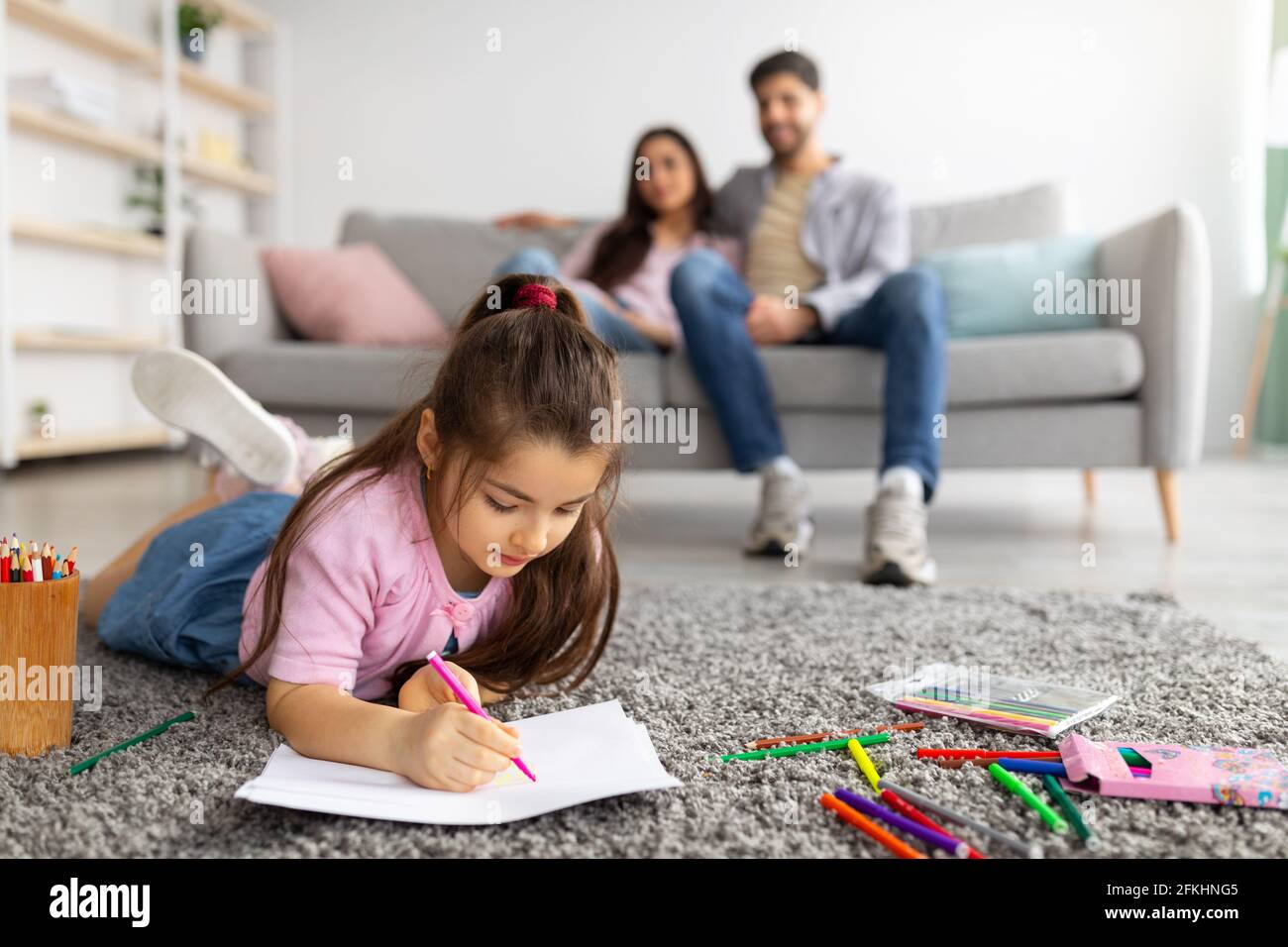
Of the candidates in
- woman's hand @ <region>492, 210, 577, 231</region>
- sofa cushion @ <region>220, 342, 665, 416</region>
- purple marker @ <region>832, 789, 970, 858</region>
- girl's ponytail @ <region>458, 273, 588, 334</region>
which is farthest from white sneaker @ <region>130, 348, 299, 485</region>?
woman's hand @ <region>492, 210, 577, 231</region>

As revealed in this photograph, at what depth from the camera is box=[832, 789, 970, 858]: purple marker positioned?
25.4 inches

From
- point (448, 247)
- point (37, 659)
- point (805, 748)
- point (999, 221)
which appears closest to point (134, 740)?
point (37, 659)

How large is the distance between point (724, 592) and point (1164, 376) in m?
1.01

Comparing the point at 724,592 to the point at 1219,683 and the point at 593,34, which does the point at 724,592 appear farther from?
the point at 593,34

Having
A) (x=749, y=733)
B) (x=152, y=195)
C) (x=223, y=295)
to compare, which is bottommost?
(x=749, y=733)

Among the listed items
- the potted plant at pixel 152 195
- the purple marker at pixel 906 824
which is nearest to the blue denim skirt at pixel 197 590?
the purple marker at pixel 906 824

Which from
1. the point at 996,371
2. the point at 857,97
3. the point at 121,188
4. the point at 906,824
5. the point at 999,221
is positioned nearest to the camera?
the point at 906,824

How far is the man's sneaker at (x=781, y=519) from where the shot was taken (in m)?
1.86

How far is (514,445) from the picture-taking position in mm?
788

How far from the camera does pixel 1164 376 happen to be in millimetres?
1960

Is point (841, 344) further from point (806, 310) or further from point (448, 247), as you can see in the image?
point (448, 247)

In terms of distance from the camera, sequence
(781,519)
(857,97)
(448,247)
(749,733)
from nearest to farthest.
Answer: (749,733) < (781,519) < (448,247) < (857,97)

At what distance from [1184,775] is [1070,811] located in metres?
0.11
